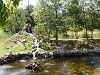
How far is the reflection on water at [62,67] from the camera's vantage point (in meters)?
30.0

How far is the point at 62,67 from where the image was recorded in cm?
3325

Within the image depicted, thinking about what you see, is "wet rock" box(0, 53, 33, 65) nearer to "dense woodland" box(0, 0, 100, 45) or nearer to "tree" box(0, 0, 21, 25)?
"dense woodland" box(0, 0, 100, 45)

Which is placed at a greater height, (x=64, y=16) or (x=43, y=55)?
(x=64, y=16)

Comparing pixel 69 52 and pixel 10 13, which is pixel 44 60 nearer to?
pixel 69 52

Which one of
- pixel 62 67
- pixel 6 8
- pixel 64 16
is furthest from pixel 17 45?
pixel 6 8

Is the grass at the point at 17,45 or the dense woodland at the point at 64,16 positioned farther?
the dense woodland at the point at 64,16

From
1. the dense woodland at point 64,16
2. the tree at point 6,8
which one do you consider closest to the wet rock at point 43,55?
the dense woodland at point 64,16

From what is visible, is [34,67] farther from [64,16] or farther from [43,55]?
[64,16]

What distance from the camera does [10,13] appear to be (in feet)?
10.7

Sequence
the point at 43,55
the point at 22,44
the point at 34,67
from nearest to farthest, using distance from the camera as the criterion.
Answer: the point at 34,67 → the point at 43,55 → the point at 22,44

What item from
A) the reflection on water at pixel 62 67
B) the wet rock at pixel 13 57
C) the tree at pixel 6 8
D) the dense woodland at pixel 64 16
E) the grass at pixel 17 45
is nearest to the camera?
the tree at pixel 6 8

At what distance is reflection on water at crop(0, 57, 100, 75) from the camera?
98.4ft

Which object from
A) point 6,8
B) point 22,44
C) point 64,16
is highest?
point 6,8

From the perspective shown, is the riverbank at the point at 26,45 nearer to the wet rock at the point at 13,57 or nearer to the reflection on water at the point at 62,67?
the wet rock at the point at 13,57
